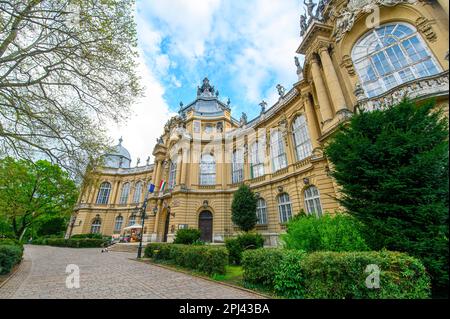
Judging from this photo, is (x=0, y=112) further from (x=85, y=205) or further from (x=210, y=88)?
(x=85, y=205)

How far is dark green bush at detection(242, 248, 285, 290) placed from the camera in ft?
18.7

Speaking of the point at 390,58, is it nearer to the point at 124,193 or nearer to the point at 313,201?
the point at 313,201

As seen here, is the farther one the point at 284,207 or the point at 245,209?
the point at 245,209

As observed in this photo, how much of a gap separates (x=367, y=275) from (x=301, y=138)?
1453 centimetres

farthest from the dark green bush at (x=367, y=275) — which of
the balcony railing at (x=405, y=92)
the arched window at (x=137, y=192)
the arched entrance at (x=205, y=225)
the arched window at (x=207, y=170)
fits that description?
the arched window at (x=137, y=192)

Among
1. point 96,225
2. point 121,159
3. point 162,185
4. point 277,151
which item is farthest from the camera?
point 121,159

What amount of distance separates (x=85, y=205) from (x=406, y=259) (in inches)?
1811

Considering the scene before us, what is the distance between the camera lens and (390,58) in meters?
10.3

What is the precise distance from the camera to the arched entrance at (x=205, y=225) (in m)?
22.2

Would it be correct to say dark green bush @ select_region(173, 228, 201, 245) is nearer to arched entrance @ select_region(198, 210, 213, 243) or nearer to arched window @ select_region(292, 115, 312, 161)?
arched entrance @ select_region(198, 210, 213, 243)

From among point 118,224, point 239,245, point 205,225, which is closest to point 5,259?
point 239,245

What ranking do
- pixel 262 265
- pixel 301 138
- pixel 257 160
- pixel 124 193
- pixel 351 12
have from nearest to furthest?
pixel 262 265
pixel 351 12
pixel 301 138
pixel 257 160
pixel 124 193
